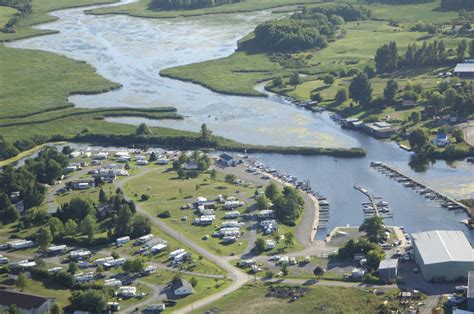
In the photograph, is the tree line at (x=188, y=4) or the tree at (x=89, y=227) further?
the tree line at (x=188, y=4)

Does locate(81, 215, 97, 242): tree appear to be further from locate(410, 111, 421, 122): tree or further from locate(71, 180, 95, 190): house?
locate(410, 111, 421, 122): tree

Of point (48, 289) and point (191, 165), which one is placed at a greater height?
point (191, 165)

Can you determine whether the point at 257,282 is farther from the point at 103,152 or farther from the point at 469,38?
the point at 469,38

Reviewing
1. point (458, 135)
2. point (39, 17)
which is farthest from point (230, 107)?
point (39, 17)

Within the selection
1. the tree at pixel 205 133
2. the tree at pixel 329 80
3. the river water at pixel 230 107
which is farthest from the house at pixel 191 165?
the tree at pixel 329 80

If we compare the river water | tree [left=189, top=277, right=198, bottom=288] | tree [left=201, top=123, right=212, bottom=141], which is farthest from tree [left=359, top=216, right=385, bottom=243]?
tree [left=201, top=123, right=212, bottom=141]

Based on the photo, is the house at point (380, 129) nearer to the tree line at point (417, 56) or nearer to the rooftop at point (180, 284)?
the tree line at point (417, 56)

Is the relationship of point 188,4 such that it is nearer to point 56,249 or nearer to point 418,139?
point 418,139
